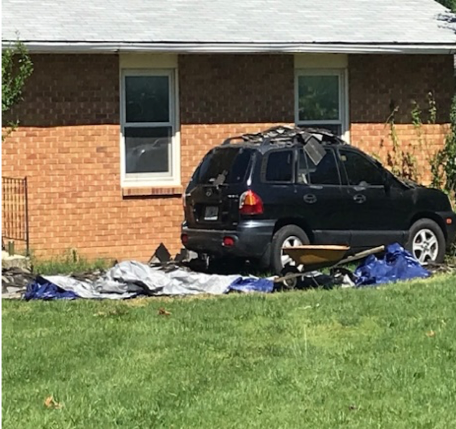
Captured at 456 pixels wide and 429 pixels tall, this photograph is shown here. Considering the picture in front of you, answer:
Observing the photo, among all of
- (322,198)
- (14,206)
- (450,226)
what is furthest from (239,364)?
(450,226)

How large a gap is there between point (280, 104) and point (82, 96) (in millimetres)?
3176

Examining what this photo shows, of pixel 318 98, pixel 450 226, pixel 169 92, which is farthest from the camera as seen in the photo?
pixel 318 98

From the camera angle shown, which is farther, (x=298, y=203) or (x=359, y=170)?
(x=359, y=170)

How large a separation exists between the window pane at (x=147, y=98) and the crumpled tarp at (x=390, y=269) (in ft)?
13.7

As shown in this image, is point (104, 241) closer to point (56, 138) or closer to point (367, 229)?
point (56, 138)

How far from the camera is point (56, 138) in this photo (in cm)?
1377

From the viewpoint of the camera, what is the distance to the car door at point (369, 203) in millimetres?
12984

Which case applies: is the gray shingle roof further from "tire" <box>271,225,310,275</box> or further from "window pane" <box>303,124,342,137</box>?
"tire" <box>271,225,310,275</box>

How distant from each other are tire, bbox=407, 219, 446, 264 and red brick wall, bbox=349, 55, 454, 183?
98.5 inches

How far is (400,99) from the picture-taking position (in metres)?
15.9

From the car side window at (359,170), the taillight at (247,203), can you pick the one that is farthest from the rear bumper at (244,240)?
the car side window at (359,170)

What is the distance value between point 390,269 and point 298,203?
1450 millimetres

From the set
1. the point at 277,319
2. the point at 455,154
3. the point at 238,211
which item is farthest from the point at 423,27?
the point at 277,319

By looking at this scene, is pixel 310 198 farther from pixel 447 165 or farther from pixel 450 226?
pixel 447 165
